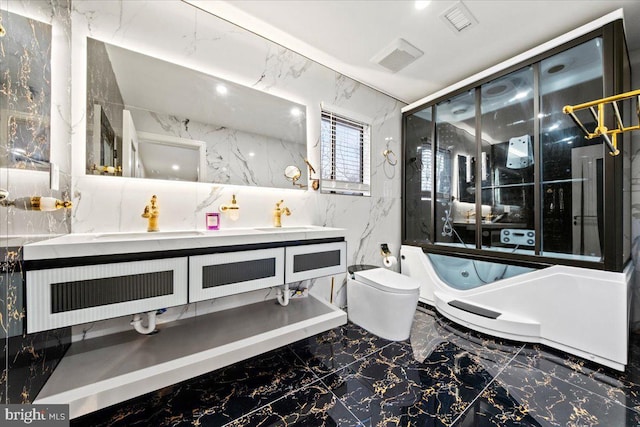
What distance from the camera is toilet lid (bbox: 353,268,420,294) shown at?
1882mm

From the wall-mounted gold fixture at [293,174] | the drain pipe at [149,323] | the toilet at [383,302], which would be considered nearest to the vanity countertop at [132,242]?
the drain pipe at [149,323]

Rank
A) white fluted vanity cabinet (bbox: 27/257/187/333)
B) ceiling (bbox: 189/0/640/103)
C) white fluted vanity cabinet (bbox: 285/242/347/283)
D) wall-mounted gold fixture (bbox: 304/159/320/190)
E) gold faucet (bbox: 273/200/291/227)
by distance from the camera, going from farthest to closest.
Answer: wall-mounted gold fixture (bbox: 304/159/320/190) < gold faucet (bbox: 273/200/291/227) < ceiling (bbox: 189/0/640/103) < white fluted vanity cabinet (bbox: 285/242/347/283) < white fluted vanity cabinet (bbox: 27/257/187/333)

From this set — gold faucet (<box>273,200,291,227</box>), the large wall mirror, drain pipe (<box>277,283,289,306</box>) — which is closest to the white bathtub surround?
drain pipe (<box>277,283,289,306</box>)

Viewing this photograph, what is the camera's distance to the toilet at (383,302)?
6.19ft

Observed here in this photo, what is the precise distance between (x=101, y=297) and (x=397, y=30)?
253 centimetres

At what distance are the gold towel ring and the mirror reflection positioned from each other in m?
2.64

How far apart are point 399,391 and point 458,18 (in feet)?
8.51

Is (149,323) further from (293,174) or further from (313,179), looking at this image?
(313,179)

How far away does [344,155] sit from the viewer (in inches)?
97.8

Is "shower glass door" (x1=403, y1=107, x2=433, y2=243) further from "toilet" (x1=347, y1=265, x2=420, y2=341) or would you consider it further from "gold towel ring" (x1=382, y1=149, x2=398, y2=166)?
"toilet" (x1=347, y1=265, x2=420, y2=341)

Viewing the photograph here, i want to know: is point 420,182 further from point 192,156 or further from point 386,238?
point 192,156

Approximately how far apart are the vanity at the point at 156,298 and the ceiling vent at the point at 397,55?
5.68ft

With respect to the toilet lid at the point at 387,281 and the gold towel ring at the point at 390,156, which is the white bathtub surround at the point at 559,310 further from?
the gold towel ring at the point at 390,156

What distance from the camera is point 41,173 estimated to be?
0.97 metres
